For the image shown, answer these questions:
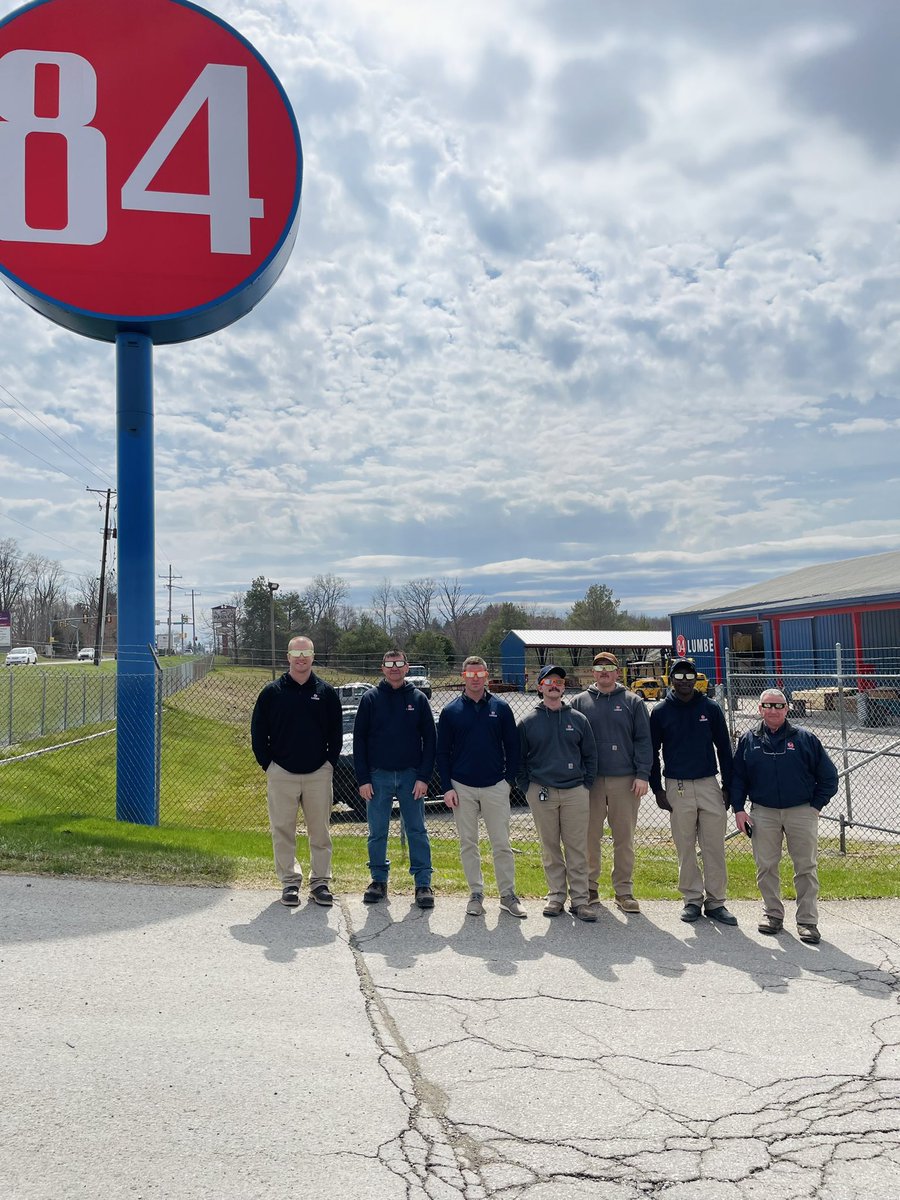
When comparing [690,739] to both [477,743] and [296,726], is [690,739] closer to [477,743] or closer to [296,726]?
[477,743]

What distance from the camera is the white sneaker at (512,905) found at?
6.35 metres

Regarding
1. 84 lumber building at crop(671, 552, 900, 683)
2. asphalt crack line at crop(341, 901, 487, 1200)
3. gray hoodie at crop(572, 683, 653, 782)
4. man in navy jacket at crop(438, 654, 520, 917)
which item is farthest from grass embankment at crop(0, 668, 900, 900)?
84 lumber building at crop(671, 552, 900, 683)

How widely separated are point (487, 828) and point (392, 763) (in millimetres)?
881

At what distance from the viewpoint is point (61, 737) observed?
18969 mm

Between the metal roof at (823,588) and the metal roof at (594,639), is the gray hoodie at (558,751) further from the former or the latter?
the metal roof at (594,639)

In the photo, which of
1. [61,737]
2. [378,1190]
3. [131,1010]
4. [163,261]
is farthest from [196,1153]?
[61,737]

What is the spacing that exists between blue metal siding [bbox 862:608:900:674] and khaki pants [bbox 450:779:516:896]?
85.7 ft

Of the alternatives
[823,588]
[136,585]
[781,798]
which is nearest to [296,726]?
[781,798]

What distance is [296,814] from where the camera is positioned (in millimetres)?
6816

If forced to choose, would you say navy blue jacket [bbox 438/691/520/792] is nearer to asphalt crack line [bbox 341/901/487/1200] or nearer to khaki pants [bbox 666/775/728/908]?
khaki pants [bbox 666/775/728/908]

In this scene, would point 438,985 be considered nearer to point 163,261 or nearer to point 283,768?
point 283,768

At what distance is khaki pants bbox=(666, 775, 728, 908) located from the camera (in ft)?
21.6

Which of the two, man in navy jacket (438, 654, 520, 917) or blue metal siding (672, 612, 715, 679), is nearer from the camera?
man in navy jacket (438, 654, 520, 917)

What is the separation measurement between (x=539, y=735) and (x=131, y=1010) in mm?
3366
